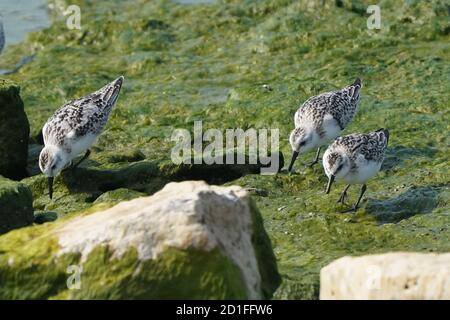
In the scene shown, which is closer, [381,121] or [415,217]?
[415,217]

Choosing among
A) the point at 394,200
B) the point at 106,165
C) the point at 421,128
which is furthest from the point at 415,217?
the point at 106,165

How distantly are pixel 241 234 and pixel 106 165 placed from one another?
522 centimetres

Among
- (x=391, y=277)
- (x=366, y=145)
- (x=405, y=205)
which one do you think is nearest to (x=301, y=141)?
(x=366, y=145)

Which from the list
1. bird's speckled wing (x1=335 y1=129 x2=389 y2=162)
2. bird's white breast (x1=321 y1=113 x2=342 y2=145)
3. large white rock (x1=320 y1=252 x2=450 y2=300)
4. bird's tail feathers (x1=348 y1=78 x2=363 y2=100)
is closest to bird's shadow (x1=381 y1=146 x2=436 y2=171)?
bird's speckled wing (x1=335 y1=129 x2=389 y2=162)

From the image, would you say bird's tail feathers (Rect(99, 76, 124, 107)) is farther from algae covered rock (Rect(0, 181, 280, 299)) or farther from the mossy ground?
algae covered rock (Rect(0, 181, 280, 299))

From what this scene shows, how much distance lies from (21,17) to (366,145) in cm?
A: 993

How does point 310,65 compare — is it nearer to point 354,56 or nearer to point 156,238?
point 354,56

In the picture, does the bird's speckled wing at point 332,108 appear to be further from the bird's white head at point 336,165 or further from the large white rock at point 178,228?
the large white rock at point 178,228

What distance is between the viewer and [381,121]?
13.0 metres

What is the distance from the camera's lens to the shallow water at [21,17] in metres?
18.3

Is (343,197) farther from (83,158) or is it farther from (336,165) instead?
(83,158)

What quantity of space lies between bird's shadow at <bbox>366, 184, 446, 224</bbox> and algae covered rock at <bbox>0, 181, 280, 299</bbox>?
3.50 m

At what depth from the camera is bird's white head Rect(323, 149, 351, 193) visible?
10.6 meters

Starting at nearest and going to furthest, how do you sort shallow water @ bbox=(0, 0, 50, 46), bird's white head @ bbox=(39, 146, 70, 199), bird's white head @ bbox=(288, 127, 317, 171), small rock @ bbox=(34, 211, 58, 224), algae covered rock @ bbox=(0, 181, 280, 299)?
algae covered rock @ bbox=(0, 181, 280, 299) < small rock @ bbox=(34, 211, 58, 224) < bird's white head @ bbox=(39, 146, 70, 199) < bird's white head @ bbox=(288, 127, 317, 171) < shallow water @ bbox=(0, 0, 50, 46)
